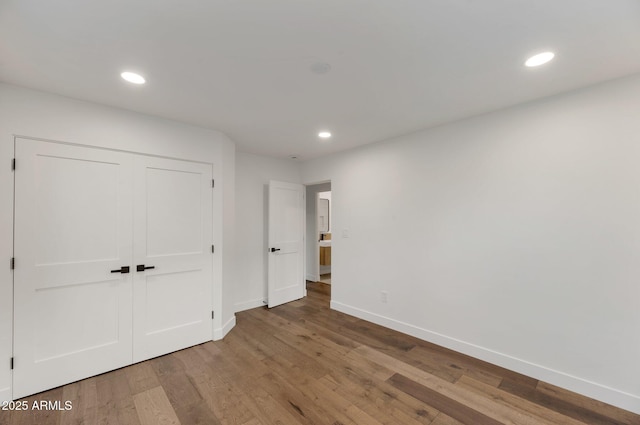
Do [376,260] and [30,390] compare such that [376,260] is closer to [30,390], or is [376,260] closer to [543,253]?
[543,253]

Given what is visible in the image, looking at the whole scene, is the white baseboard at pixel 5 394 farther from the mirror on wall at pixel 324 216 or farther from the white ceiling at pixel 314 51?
the mirror on wall at pixel 324 216

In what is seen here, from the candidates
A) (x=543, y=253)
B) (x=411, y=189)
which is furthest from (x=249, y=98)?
(x=543, y=253)

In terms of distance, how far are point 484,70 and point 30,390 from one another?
4556 millimetres

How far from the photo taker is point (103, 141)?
248 cm

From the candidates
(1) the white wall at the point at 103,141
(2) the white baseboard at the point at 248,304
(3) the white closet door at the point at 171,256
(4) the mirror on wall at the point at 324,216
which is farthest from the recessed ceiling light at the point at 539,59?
(4) the mirror on wall at the point at 324,216

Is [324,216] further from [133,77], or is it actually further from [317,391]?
[133,77]

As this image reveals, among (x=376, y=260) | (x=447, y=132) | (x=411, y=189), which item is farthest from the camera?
(x=376, y=260)

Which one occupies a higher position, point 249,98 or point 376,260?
point 249,98

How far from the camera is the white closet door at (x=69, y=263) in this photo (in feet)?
7.04

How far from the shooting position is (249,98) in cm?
235

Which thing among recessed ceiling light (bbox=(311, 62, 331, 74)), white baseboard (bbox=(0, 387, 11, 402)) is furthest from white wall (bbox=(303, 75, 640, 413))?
white baseboard (bbox=(0, 387, 11, 402))

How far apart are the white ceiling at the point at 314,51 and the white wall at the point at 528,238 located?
0.35 metres

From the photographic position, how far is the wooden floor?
189cm

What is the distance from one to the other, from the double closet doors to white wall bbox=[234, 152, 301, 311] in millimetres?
1038
